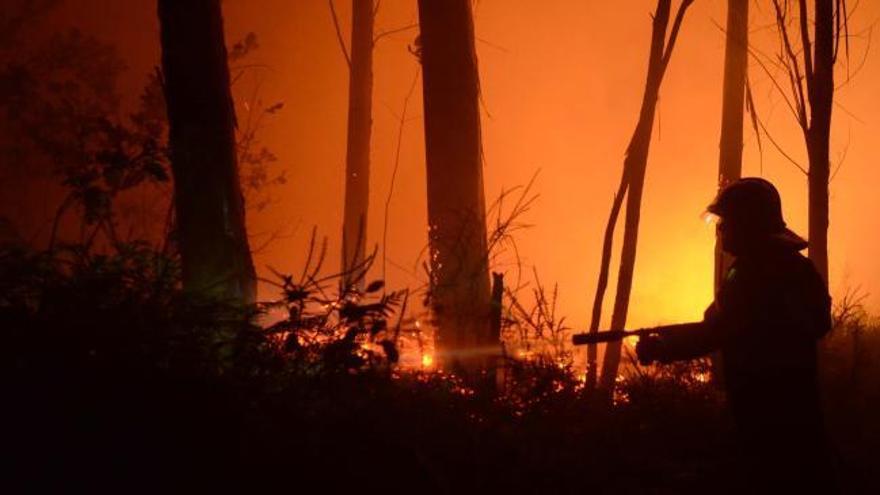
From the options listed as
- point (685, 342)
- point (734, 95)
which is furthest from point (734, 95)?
point (685, 342)

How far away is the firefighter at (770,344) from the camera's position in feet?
10.8

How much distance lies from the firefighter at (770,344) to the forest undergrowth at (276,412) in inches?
21.8

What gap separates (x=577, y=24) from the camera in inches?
1027

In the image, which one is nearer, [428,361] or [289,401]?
[289,401]

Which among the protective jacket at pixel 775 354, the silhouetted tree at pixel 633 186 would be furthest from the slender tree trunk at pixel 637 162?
the protective jacket at pixel 775 354

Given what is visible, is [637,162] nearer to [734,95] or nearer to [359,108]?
[734,95]

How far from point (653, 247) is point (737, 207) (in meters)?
21.4

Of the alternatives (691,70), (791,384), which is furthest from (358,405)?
(691,70)

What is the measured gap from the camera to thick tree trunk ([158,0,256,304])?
555cm

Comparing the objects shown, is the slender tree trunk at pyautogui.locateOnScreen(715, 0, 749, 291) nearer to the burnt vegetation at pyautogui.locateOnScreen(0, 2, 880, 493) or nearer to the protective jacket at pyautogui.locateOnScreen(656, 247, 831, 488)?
the burnt vegetation at pyautogui.locateOnScreen(0, 2, 880, 493)

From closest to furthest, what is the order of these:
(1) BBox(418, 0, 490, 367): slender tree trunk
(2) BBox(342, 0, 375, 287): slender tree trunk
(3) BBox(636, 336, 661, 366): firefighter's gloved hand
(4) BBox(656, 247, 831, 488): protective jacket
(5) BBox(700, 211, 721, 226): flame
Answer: (4) BBox(656, 247, 831, 488): protective jacket
(3) BBox(636, 336, 661, 366): firefighter's gloved hand
(5) BBox(700, 211, 721, 226): flame
(1) BBox(418, 0, 490, 367): slender tree trunk
(2) BBox(342, 0, 375, 287): slender tree trunk

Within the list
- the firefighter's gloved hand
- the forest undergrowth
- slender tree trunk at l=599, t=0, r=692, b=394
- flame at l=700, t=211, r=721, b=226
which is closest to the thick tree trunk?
the forest undergrowth

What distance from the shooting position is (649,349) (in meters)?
3.62

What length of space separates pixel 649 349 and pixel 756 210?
0.85 meters
